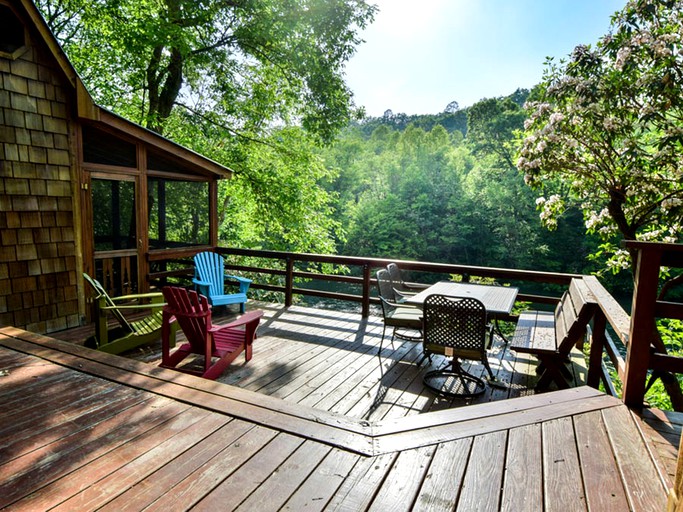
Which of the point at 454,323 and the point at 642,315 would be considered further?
the point at 454,323

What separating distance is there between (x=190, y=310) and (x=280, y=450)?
1.73m

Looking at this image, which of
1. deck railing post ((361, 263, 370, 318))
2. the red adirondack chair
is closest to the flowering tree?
deck railing post ((361, 263, 370, 318))

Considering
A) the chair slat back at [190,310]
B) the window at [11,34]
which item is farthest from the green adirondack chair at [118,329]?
the window at [11,34]

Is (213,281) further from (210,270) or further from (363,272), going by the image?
(363,272)

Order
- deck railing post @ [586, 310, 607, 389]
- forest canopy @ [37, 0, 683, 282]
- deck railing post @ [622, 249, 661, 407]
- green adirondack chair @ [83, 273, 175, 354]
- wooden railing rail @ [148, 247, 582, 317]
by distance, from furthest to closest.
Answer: forest canopy @ [37, 0, 683, 282] < wooden railing rail @ [148, 247, 582, 317] < green adirondack chair @ [83, 273, 175, 354] < deck railing post @ [586, 310, 607, 389] < deck railing post @ [622, 249, 661, 407]

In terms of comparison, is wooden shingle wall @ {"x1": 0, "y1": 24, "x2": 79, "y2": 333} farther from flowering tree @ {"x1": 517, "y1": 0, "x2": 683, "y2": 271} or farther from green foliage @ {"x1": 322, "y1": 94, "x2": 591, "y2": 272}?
green foliage @ {"x1": 322, "y1": 94, "x2": 591, "y2": 272}

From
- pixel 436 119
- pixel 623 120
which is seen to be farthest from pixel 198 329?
pixel 436 119

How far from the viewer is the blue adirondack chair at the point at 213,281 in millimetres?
5070

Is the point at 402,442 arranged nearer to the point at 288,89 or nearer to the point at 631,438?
the point at 631,438

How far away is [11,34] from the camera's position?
4.13m

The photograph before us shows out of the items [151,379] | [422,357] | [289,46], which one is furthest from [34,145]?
[289,46]

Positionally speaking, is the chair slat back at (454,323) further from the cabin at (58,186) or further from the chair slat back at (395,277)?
the cabin at (58,186)

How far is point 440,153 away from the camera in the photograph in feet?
98.9

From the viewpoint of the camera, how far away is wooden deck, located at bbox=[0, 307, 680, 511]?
1.45 m
